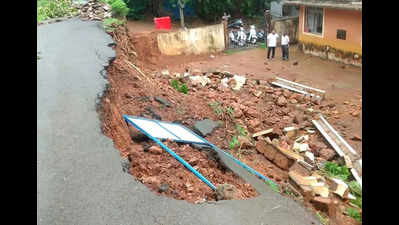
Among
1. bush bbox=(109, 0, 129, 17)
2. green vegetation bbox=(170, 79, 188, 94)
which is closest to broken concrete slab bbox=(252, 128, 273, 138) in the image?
green vegetation bbox=(170, 79, 188, 94)

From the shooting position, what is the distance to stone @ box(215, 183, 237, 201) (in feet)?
19.0

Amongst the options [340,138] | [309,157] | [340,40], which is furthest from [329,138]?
[340,40]

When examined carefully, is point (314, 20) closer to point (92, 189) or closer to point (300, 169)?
point (300, 169)

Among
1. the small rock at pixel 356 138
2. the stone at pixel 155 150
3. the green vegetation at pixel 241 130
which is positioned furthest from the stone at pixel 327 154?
the stone at pixel 155 150

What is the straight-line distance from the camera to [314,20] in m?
19.7

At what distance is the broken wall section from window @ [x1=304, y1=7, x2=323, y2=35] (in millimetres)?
4700

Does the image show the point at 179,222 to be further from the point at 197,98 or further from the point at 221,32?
the point at 221,32

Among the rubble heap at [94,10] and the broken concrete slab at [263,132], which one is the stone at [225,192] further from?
the rubble heap at [94,10]

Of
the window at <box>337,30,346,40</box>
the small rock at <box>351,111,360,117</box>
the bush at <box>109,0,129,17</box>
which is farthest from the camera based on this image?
the window at <box>337,30,346,40</box>

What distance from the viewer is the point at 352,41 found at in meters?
17.4

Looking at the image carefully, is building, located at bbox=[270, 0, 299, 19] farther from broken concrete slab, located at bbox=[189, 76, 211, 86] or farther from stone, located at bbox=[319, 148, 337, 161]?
stone, located at bbox=[319, 148, 337, 161]

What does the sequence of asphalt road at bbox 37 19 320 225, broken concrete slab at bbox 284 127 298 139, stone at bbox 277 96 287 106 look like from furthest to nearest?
stone at bbox 277 96 287 106
broken concrete slab at bbox 284 127 298 139
asphalt road at bbox 37 19 320 225

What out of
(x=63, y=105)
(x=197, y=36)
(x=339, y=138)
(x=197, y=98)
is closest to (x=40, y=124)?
(x=63, y=105)
